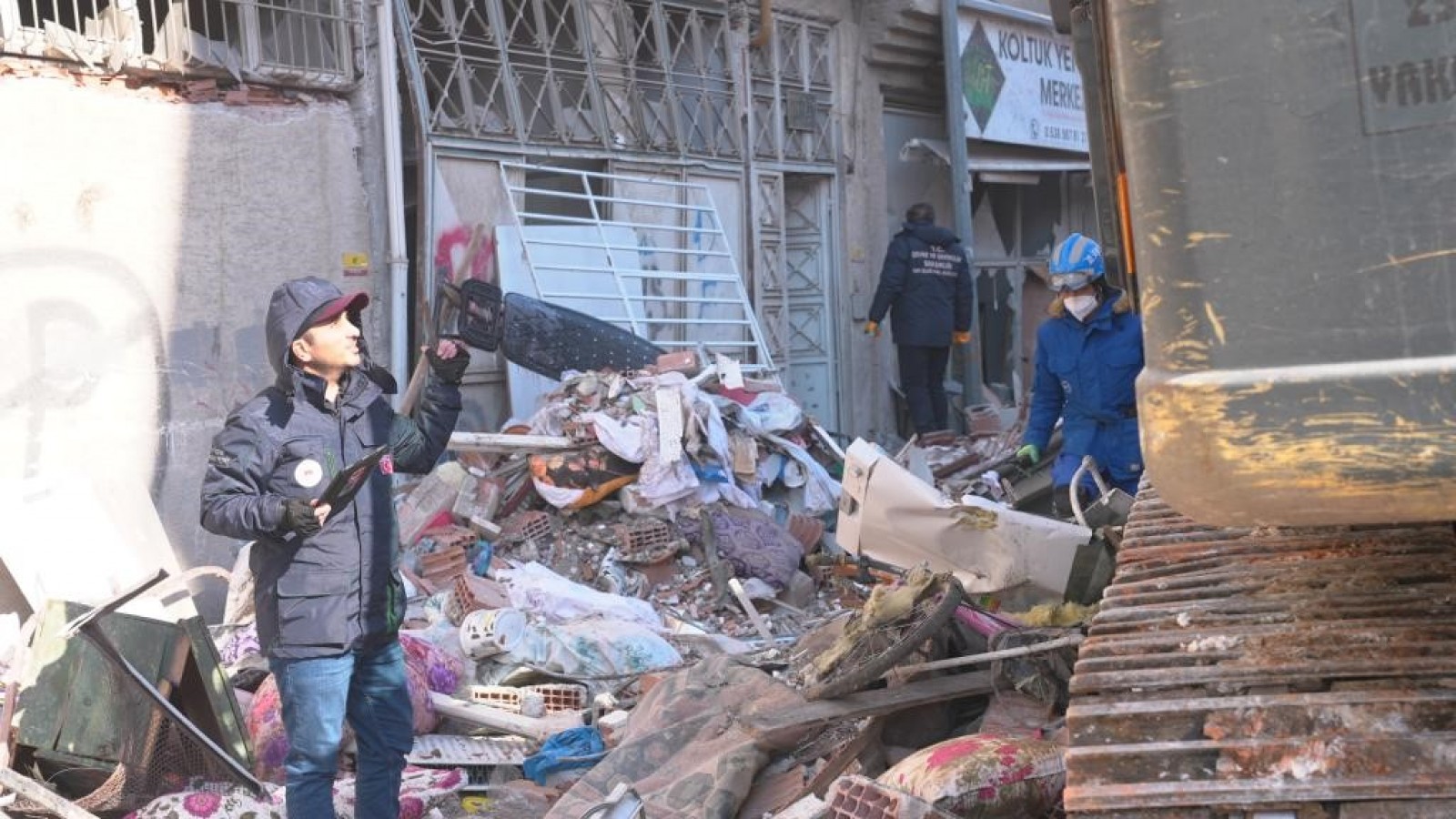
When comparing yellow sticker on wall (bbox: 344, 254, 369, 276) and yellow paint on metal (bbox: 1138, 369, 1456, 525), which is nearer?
yellow paint on metal (bbox: 1138, 369, 1456, 525)

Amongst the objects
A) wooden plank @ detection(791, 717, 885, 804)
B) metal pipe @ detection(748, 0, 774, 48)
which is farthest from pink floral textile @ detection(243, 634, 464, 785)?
metal pipe @ detection(748, 0, 774, 48)

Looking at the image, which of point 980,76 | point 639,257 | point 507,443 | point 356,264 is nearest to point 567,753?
point 507,443

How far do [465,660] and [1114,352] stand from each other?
2.97 m

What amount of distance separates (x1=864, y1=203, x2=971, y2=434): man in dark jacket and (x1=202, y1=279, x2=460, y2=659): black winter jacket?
922 centimetres

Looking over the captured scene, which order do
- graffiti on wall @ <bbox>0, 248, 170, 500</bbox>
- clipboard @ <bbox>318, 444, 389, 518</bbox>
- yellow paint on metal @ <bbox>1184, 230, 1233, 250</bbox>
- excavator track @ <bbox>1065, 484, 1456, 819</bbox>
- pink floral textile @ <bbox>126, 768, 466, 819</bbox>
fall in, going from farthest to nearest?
graffiti on wall @ <bbox>0, 248, 170, 500</bbox>, pink floral textile @ <bbox>126, 768, 466, 819</bbox>, clipboard @ <bbox>318, 444, 389, 518</bbox>, excavator track @ <bbox>1065, 484, 1456, 819</bbox>, yellow paint on metal @ <bbox>1184, 230, 1233, 250</bbox>

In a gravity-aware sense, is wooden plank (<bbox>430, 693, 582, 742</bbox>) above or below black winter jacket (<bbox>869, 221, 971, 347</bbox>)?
below

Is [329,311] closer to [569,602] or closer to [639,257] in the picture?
[569,602]

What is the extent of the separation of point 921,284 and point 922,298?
0.11m

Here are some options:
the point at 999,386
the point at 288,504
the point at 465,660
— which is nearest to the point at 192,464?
the point at 465,660

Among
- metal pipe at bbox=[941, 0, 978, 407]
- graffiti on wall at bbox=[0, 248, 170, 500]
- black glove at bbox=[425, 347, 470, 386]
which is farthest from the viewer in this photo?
metal pipe at bbox=[941, 0, 978, 407]

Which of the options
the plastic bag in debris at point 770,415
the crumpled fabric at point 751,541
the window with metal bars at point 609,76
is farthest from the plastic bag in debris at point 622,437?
the window with metal bars at point 609,76

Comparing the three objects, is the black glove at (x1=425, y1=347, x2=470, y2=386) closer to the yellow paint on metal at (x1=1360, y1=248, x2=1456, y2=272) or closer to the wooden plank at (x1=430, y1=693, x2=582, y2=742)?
the wooden plank at (x1=430, y1=693, x2=582, y2=742)

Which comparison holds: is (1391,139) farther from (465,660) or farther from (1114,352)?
(465,660)

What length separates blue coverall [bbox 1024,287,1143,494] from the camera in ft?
21.5
